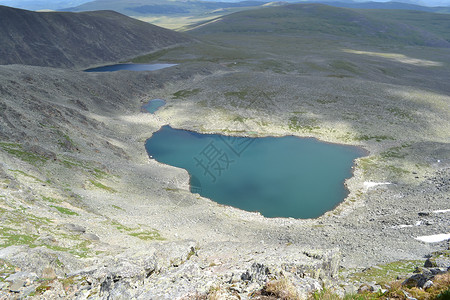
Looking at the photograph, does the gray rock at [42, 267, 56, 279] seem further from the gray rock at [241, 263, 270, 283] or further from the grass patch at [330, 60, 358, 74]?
the grass patch at [330, 60, 358, 74]

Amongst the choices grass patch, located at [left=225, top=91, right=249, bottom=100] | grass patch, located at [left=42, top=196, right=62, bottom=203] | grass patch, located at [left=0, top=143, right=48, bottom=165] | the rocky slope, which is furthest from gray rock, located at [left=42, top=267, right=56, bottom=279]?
grass patch, located at [left=225, top=91, right=249, bottom=100]

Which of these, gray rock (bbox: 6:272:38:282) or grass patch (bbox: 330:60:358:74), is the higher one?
grass patch (bbox: 330:60:358:74)

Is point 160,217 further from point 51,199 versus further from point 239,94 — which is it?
point 239,94

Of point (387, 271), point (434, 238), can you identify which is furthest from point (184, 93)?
point (387, 271)

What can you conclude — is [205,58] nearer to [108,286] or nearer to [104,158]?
[104,158]

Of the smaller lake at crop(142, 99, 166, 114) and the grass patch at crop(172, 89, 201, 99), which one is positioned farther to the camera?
the grass patch at crop(172, 89, 201, 99)

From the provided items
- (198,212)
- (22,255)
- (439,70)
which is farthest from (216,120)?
(439,70)
